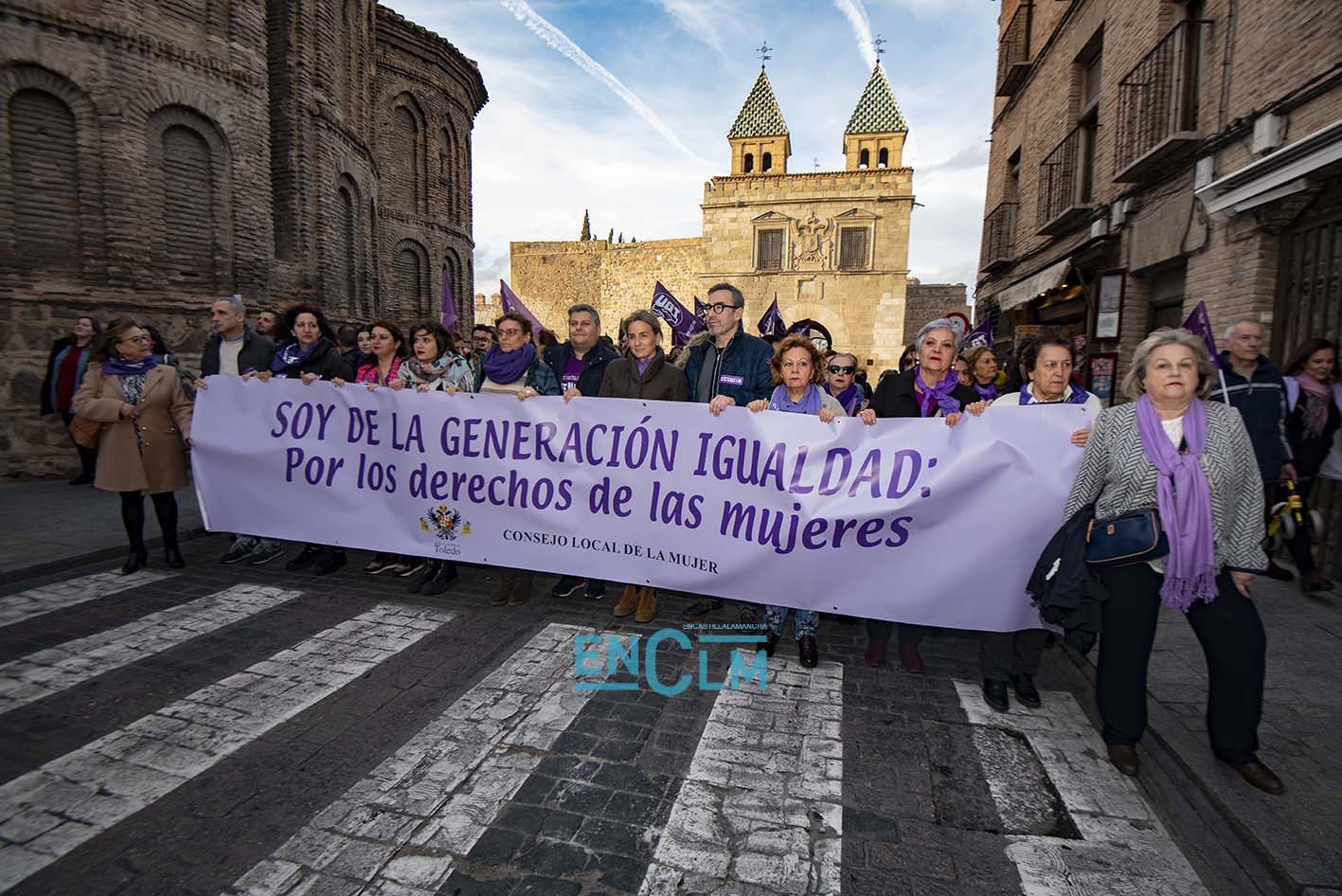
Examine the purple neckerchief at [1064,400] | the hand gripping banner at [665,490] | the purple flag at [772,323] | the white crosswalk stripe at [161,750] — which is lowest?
the white crosswalk stripe at [161,750]

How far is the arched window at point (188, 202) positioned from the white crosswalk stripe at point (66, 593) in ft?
25.7

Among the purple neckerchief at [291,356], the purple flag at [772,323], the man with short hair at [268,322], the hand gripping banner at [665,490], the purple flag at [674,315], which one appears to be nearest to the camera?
the hand gripping banner at [665,490]

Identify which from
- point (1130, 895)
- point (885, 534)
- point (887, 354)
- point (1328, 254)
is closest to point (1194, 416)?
point (885, 534)

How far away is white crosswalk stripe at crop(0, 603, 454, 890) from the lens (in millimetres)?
2588

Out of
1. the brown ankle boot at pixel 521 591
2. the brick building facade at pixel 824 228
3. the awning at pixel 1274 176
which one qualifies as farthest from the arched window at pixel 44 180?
the brick building facade at pixel 824 228

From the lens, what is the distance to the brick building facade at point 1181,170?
19.7ft

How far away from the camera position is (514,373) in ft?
18.1

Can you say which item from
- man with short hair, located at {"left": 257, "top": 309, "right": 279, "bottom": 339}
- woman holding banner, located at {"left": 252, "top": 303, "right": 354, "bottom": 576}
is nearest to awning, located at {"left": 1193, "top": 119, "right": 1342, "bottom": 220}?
woman holding banner, located at {"left": 252, "top": 303, "right": 354, "bottom": 576}

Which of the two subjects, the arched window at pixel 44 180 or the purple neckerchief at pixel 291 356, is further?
the arched window at pixel 44 180

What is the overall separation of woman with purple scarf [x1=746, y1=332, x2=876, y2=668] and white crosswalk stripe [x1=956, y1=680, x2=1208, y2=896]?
3.66 ft

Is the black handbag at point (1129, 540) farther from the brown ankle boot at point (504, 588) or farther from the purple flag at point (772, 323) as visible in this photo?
the purple flag at point (772, 323)

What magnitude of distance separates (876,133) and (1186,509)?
47.1 metres

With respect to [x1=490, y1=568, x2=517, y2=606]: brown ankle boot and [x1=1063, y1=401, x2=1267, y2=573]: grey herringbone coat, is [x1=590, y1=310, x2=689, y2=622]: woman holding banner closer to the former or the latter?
[x1=490, y1=568, x2=517, y2=606]: brown ankle boot

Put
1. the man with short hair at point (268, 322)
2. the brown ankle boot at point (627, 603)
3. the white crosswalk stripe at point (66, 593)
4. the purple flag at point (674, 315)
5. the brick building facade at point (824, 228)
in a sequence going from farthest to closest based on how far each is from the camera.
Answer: the brick building facade at point (824, 228)
the purple flag at point (674, 315)
the man with short hair at point (268, 322)
the brown ankle boot at point (627, 603)
the white crosswalk stripe at point (66, 593)
